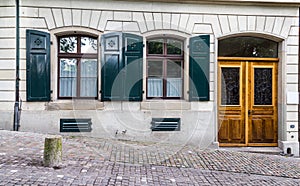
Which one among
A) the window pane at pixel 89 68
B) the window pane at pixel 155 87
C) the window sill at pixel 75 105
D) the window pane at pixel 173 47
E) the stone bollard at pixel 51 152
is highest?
the window pane at pixel 173 47

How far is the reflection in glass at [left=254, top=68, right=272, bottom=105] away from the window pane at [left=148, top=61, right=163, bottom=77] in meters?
2.88

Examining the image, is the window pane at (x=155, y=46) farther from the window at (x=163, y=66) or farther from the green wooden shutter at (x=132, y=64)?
the green wooden shutter at (x=132, y=64)

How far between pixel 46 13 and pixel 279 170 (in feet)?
23.0

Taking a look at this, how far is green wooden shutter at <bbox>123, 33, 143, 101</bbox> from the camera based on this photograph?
25.4ft

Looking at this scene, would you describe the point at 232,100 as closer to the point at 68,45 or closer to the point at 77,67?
the point at 77,67

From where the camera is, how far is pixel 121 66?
773 cm

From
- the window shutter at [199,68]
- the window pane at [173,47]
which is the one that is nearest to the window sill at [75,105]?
the window pane at [173,47]

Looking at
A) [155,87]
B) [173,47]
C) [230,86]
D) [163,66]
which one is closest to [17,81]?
[155,87]

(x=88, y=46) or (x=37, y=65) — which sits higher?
(x=88, y=46)

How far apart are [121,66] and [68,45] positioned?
1.69 m

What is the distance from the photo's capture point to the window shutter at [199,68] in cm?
789

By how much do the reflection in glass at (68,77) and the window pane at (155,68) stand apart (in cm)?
218

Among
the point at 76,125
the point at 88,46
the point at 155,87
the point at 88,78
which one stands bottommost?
the point at 76,125

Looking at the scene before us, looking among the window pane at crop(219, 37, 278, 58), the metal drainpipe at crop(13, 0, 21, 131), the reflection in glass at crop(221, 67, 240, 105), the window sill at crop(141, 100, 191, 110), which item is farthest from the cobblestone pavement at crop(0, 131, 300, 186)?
the window pane at crop(219, 37, 278, 58)
